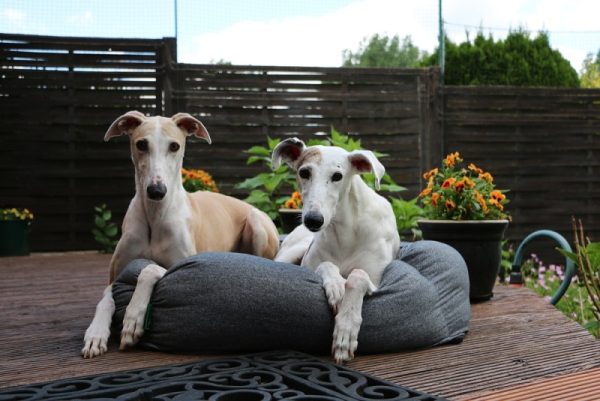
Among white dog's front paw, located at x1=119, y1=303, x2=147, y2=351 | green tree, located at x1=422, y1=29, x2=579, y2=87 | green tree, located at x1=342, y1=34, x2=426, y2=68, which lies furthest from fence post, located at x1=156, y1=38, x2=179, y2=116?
white dog's front paw, located at x1=119, y1=303, x2=147, y2=351

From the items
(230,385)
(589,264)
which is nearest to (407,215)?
(589,264)

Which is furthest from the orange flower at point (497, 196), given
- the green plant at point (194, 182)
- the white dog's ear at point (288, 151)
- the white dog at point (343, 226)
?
the green plant at point (194, 182)

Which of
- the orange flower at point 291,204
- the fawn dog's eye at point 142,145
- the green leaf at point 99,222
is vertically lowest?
the green leaf at point 99,222

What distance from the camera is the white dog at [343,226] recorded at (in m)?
2.63

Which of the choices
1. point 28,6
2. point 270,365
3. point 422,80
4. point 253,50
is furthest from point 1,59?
point 270,365

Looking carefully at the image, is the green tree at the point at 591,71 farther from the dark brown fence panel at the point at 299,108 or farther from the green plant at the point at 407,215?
the green plant at the point at 407,215

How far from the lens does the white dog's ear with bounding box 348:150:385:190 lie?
2895 mm

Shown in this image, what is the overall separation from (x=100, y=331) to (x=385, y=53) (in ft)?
25.7

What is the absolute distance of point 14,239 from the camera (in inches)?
276

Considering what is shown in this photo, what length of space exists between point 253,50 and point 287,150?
447cm

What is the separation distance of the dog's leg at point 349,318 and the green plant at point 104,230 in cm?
478

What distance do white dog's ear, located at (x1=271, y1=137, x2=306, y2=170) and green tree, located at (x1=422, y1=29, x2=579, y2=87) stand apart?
679 cm

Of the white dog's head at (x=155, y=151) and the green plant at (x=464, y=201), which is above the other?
the white dog's head at (x=155, y=151)

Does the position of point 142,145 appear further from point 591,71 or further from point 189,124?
point 591,71
